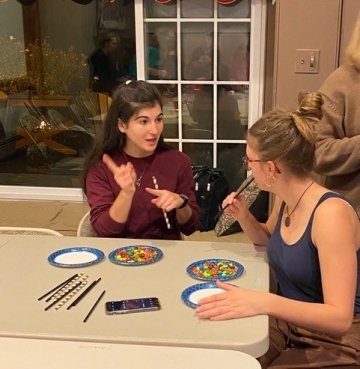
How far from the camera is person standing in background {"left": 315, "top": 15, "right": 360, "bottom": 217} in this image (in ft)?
6.64

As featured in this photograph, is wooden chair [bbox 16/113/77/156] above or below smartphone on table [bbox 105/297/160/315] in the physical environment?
below

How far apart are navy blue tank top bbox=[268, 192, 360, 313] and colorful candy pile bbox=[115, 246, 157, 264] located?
366mm

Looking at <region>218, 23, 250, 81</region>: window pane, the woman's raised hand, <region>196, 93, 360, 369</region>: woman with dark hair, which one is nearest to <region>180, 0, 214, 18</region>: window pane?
<region>218, 23, 250, 81</region>: window pane

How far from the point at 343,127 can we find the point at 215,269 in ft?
2.57

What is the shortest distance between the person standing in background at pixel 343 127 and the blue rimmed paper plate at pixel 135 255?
672 millimetres

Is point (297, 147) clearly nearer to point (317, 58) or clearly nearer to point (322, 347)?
point (322, 347)

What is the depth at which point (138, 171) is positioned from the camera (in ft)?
7.11

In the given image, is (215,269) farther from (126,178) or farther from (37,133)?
(37,133)

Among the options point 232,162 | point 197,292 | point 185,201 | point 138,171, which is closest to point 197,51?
point 232,162

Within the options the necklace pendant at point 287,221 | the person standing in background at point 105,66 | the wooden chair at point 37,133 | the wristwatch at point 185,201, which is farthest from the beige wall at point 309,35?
the wooden chair at point 37,133

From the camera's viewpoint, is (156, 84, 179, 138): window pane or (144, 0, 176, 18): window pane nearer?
(144, 0, 176, 18): window pane

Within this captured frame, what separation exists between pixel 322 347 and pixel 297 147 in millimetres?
535

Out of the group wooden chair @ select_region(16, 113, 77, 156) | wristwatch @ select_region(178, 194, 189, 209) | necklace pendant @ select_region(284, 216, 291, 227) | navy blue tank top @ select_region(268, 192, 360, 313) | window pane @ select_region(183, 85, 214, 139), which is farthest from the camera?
wooden chair @ select_region(16, 113, 77, 156)

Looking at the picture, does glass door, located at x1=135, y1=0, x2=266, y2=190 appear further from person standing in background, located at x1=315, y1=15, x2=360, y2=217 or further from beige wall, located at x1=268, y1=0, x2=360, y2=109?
person standing in background, located at x1=315, y1=15, x2=360, y2=217
